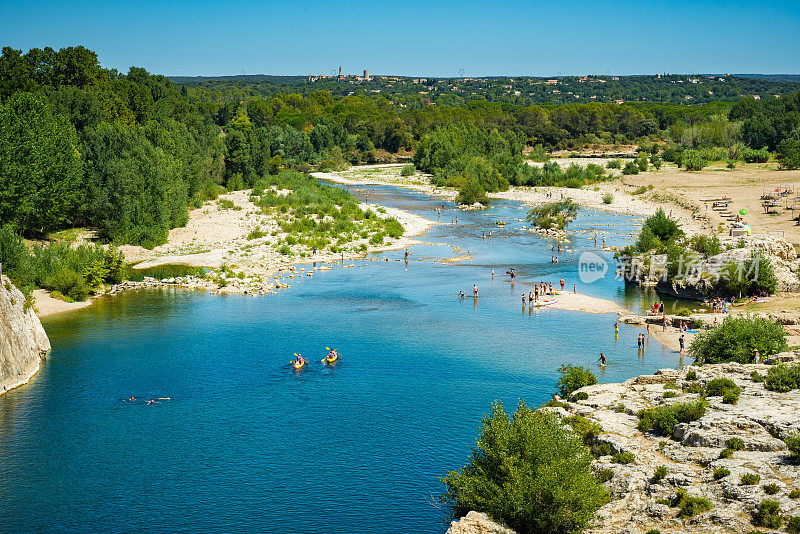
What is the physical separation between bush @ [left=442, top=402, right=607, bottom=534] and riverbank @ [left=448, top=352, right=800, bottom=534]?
1022 mm

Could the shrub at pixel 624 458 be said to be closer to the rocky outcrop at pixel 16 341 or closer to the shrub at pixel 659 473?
the shrub at pixel 659 473

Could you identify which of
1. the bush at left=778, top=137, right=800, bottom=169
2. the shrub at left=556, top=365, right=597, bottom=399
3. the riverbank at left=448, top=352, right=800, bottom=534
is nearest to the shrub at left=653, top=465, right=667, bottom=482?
the riverbank at left=448, top=352, right=800, bottom=534

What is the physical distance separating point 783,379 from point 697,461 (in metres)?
9.04

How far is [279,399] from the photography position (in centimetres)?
4694

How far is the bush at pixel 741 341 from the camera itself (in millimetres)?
46469

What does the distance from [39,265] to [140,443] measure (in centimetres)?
3637

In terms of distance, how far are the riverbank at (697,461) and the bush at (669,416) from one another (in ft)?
0.91

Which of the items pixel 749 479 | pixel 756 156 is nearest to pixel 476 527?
pixel 749 479

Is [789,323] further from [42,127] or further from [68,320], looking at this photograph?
[42,127]

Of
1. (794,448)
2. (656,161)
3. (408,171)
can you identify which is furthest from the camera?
(408,171)

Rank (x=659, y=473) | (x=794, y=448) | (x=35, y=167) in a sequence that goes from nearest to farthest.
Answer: (x=794, y=448) < (x=659, y=473) < (x=35, y=167)

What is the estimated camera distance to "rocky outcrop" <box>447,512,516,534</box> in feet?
90.1

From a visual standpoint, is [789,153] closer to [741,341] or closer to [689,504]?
[741,341]

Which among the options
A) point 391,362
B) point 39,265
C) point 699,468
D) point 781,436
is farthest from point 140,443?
point 39,265
